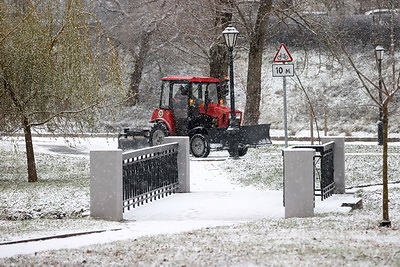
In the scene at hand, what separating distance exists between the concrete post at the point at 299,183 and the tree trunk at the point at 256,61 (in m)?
16.7

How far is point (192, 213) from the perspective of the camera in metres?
13.0

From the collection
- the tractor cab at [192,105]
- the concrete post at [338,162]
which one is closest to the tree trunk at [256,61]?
the tractor cab at [192,105]

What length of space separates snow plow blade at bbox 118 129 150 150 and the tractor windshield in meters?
2.92

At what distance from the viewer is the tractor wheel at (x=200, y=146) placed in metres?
24.9

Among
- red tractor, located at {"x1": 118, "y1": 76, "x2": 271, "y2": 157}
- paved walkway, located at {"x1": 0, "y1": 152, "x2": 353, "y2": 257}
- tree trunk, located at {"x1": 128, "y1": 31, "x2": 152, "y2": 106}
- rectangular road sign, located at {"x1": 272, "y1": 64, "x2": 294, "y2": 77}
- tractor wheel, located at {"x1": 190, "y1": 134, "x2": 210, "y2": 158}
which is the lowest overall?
paved walkway, located at {"x1": 0, "y1": 152, "x2": 353, "y2": 257}

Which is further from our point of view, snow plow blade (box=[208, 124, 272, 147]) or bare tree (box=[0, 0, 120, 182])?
snow plow blade (box=[208, 124, 272, 147])

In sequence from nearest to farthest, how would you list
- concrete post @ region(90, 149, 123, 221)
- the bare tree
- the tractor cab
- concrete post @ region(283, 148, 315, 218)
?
concrete post @ region(283, 148, 315, 218) → concrete post @ region(90, 149, 123, 221) → the bare tree → the tractor cab

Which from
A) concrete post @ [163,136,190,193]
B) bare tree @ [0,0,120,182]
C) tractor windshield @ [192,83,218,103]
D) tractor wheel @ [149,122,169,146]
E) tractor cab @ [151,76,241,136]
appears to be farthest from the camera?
tractor wheel @ [149,122,169,146]

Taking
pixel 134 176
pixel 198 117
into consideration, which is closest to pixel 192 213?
pixel 134 176

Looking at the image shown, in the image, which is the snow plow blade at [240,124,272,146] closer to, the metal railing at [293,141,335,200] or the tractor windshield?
the tractor windshield

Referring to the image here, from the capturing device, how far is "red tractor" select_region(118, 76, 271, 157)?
24.9 meters

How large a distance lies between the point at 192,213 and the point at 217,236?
334cm

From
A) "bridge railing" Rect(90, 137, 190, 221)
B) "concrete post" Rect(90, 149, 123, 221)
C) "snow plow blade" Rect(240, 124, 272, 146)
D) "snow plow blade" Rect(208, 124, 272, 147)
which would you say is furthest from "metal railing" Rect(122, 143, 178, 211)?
"snow plow blade" Rect(240, 124, 272, 146)

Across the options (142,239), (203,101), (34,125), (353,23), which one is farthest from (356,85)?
(142,239)
